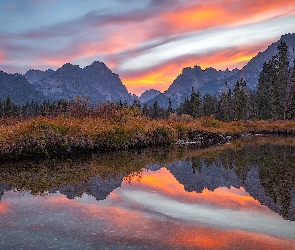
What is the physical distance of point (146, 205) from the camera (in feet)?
31.9

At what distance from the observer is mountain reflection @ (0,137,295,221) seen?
1110cm

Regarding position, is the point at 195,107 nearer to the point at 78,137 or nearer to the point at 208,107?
the point at 208,107

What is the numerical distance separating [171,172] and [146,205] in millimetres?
5663

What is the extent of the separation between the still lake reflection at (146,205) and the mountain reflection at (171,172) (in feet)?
0.12

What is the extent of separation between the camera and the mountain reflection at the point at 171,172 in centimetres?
1110

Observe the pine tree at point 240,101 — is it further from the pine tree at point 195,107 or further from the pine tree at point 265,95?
the pine tree at point 195,107

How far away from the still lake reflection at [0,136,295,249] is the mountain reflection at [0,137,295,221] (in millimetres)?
36

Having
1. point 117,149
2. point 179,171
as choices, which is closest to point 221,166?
point 179,171

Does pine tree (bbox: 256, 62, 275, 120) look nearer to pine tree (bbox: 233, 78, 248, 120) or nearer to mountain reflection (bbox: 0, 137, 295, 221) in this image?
pine tree (bbox: 233, 78, 248, 120)

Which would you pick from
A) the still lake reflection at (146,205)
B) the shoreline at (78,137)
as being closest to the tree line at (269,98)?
the shoreline at (78,137)

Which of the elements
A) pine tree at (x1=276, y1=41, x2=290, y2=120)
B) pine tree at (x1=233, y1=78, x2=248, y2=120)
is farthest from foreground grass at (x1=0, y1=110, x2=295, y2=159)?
pine tree at (x1=233, y1=78, x2=248, y2=120)

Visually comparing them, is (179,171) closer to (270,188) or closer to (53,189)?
(270,188)

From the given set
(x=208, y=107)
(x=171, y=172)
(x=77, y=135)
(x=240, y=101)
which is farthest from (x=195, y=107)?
(x=171, y=172)

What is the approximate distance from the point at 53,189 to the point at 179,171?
20.3 feet
